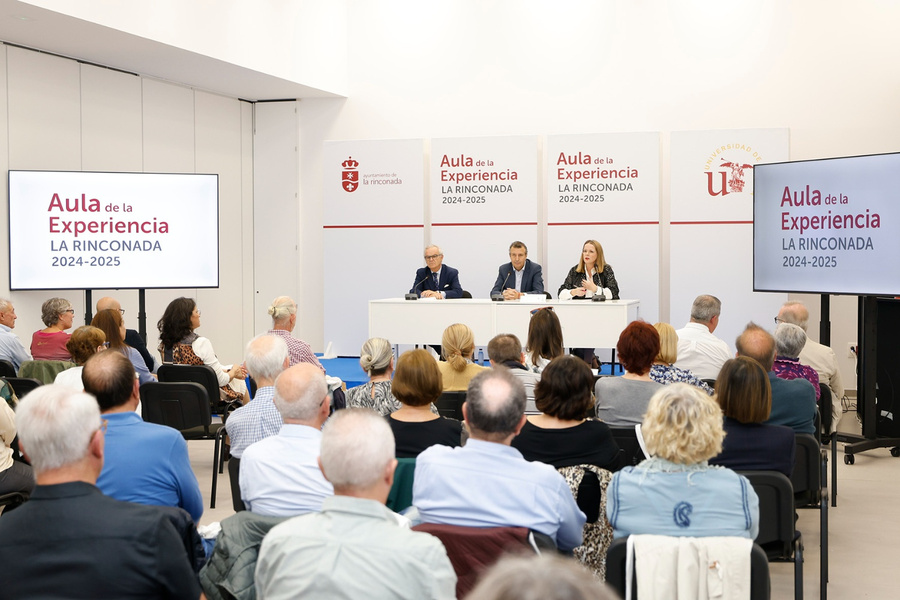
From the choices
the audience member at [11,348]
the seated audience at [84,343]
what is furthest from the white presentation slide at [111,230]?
the seated audience at [84,343]

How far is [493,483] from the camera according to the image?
238 centimetres

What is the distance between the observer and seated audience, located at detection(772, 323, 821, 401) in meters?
4.80

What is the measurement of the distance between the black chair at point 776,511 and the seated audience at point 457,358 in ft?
6.38

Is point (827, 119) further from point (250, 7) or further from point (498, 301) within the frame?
point (250, 7)

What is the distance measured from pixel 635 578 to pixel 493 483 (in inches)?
17.6

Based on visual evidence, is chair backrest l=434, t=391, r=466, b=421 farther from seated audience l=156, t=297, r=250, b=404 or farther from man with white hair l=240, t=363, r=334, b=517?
seated audience l=156, t=297, r=250, b=404

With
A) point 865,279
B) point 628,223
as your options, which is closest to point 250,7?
point 628,223

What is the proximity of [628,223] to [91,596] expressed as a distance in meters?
8.18

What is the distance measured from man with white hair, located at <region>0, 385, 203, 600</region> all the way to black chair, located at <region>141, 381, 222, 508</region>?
3191 mm

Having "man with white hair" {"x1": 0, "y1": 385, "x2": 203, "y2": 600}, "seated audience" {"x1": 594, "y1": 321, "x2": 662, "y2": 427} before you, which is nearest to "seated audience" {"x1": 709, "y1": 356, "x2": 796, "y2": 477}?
"seated audience" {"x1": 594, "y1": 321, "x2": 662, "y2": 427}

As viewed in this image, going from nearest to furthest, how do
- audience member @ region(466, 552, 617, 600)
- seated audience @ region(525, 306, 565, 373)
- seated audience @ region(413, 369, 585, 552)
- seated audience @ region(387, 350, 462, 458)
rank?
1. audience member @ region(466, 552, 617, 600)
2. seated audience @ region(413, 369, 585, 552)
3. seated audience @ region(387, 350, 462, 458)
4. seated audience @ region(525, 306, 565, 373)

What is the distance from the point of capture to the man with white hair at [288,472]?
2.61m

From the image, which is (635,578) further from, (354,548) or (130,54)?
(130,54)

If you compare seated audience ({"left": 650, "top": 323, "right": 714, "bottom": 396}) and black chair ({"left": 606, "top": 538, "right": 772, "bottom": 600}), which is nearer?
black chair ({"left": 606, "top": 538, "right": 772, "bottom": 600})
